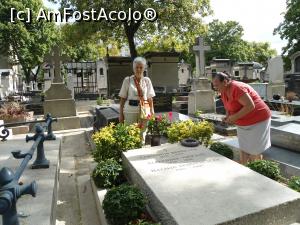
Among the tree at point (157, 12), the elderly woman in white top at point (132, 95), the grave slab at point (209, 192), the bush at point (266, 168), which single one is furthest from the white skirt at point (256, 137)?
the tree at point (157, 12)

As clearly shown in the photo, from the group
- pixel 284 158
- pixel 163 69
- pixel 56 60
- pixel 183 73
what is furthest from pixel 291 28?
pixel 284 158

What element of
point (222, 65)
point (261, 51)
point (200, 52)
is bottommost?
point (200, 52)

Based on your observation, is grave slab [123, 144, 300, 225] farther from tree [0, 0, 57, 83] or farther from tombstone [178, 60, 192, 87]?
tombstone [178, 60, 192, 87]

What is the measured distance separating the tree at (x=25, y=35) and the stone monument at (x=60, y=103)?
21518 millimetres

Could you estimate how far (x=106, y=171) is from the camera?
4.33m

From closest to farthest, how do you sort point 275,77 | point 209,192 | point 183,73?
point 209,192 < point 275,77 < point 183,73

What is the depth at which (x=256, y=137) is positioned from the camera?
4363 millimetres

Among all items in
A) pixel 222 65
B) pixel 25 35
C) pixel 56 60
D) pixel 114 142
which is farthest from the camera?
pixel 222 65

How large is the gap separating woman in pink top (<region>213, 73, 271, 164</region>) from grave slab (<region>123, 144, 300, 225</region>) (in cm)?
64

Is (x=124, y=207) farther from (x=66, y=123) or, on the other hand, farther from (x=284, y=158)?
(x=66, y=123)

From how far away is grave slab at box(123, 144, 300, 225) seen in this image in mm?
2662

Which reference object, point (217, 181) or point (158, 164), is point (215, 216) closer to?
point (217, 181)

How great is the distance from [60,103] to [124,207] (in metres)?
8.89

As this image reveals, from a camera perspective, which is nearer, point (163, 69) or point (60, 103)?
point (60, 103)
